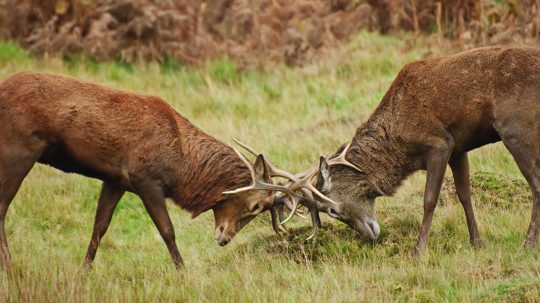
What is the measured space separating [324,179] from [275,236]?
912 millimetres

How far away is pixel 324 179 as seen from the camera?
9.59 metres

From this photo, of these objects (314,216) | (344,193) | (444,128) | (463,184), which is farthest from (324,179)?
(463,184)

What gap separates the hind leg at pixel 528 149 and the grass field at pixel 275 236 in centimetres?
29

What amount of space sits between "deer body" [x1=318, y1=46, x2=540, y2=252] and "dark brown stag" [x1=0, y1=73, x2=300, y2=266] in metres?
1.01

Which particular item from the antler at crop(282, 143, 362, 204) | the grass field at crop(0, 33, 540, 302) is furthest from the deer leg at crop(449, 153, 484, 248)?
the antler at crop(282, 143, 362, 204)

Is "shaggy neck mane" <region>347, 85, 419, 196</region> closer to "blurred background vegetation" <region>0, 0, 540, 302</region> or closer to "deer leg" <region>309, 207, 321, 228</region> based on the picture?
"blurred background vegetation" <region>0, 0, 540, 302</region>

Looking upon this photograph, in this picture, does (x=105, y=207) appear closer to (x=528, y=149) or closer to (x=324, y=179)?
(x=324, y=179)

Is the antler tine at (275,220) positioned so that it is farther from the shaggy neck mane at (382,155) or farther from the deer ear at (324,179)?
the shaggy neck mane at (382,155)

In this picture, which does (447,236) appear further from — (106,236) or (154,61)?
(154,61)

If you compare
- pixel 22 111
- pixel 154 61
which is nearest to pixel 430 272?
pixel 22 111

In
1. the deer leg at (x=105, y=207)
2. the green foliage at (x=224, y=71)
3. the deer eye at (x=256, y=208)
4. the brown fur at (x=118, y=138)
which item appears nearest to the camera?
the brown fur at (x=118, y=138)

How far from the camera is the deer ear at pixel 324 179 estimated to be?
9539 mm

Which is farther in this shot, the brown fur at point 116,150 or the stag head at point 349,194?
the stag head at point 349,194

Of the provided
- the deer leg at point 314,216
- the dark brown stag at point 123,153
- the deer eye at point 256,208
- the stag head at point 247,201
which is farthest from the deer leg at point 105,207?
the deer leg at point 314,216
